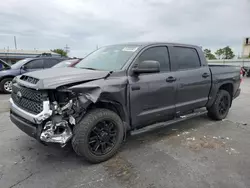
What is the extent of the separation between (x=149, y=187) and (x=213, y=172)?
972 mm

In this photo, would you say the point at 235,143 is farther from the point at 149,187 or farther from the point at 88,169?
the point at 88,169

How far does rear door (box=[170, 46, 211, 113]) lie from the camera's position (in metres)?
3.93

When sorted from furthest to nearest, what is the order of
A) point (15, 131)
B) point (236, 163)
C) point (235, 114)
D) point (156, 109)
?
point (235, 114)
point (15, 131)
point (156, 109)
point (236, 163)

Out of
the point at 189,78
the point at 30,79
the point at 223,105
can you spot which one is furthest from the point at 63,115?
the point at 223,105

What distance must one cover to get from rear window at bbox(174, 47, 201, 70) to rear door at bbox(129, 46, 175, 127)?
1.01 feet

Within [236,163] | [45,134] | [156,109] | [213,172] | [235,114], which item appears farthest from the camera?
[235,114]

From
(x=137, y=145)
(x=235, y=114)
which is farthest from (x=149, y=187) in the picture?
(x=235, y=114)

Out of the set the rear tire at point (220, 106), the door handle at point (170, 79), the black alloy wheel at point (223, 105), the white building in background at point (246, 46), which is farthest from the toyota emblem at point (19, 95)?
the white building in background at point (246, 46)

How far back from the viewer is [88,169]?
2852 mm

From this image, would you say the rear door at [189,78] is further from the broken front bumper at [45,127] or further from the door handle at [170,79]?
the broken front bumper at [45,127]

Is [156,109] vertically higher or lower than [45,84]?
lower

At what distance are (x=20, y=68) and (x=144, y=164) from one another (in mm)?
8043

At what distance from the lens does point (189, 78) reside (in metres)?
4.05

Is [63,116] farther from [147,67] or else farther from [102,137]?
[147,67]
